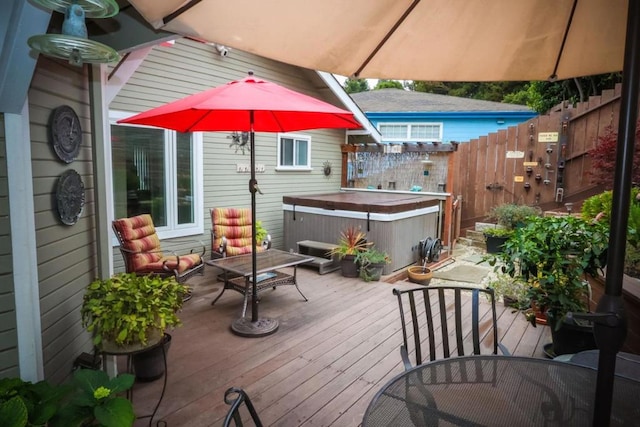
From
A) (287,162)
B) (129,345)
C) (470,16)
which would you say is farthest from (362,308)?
(287,162)

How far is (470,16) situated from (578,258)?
2117 millimetres

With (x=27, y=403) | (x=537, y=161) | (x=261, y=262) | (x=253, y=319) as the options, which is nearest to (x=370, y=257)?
(x=261, y=262)

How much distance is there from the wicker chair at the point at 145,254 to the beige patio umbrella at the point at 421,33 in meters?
3.31

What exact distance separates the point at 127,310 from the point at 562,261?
2.99 metres

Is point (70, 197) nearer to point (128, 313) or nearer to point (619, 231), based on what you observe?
point (128, 313)

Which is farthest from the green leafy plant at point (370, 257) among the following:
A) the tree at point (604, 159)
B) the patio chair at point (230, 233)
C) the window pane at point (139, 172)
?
the tree at point (604, 159)

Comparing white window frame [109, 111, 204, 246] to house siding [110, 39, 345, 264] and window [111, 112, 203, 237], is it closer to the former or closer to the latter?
window [111, 112, 203, 237]

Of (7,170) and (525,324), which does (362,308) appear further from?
(7,170)

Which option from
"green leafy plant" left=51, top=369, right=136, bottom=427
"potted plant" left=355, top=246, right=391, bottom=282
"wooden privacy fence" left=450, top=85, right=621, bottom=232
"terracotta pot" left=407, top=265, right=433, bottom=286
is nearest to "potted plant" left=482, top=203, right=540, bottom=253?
"wooden privacy fence" left=450, top=85, right=621, bottom=232

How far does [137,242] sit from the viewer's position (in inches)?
179

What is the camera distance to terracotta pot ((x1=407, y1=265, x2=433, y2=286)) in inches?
224

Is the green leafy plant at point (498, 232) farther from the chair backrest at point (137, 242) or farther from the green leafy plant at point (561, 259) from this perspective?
the chair backrest at point (137, 242)

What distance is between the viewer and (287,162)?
7488 millimetres

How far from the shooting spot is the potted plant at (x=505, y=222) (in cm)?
747
